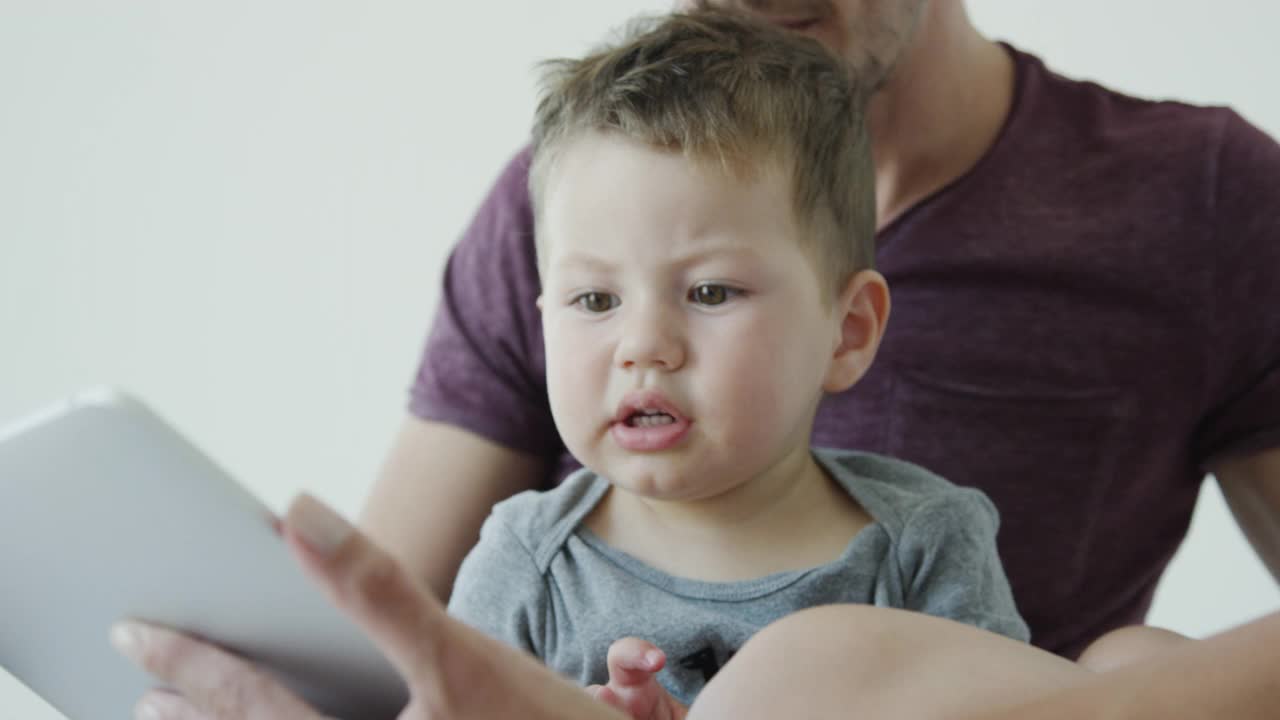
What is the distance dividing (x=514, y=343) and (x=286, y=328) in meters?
1.12

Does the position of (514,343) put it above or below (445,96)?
below

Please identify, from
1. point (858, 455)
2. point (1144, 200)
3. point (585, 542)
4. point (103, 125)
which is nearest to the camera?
point (585, 542)

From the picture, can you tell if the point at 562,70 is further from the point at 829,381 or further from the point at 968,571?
the point at 968,571

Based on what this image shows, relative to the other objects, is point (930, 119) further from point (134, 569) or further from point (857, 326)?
point (134, 569)

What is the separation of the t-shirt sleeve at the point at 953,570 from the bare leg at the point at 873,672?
0.18m

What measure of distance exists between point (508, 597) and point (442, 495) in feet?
1.29

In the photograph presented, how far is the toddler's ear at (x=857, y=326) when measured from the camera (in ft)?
3.60

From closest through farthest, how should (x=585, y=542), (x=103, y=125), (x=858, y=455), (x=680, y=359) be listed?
(x=680, y=359) → (x=585, y=542) → (x=858, y=455) → (x=103, y=125)

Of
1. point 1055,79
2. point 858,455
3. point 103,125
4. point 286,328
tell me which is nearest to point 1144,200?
point 1055,79

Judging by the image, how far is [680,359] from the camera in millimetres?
974

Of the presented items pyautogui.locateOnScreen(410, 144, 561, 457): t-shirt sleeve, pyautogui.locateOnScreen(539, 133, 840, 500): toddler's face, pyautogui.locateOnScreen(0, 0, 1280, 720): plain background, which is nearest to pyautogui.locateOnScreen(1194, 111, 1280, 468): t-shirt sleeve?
pyautogui.locateOnScreen(539, 133, 840, 500): toddler's face

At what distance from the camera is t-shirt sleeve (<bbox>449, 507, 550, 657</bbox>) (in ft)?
3.48

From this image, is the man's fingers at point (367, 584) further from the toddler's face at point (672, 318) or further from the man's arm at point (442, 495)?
the man's arm at point (442, 495)

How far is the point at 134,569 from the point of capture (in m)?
0.75
